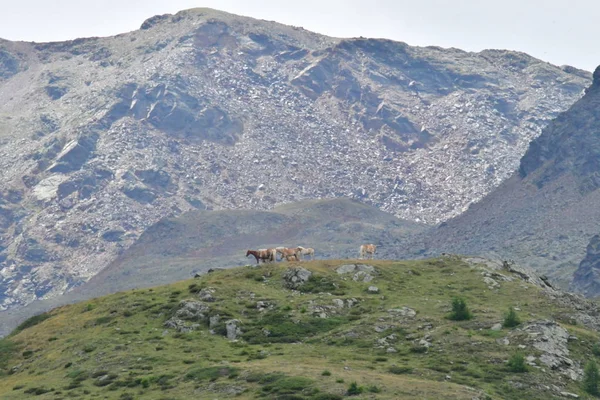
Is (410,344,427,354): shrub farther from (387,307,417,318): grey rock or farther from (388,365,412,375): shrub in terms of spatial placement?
(387,307,417,318): grey rock

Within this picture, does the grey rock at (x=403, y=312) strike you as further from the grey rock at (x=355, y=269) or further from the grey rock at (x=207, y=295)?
the grey rock at (x=207, y=295)

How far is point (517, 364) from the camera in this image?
326 feet

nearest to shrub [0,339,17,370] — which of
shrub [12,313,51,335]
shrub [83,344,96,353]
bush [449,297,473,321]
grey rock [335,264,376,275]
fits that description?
shrub [12,313,51,335]

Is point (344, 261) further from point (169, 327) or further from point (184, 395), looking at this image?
point (184, 395)

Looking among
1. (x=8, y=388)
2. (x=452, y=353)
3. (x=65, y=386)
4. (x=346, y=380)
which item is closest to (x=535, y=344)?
(x=452, y=353)

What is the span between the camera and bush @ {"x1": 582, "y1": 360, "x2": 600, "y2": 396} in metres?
98.0

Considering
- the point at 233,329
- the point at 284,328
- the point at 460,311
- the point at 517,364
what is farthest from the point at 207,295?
the point at 517,364

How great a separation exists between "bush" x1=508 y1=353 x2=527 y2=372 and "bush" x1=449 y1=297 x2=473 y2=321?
1345 cm

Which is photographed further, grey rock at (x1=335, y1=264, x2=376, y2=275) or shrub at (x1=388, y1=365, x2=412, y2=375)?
grey rock at (x1=335, y1=264, x2=376, y2=275)

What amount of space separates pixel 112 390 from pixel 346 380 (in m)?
22.3

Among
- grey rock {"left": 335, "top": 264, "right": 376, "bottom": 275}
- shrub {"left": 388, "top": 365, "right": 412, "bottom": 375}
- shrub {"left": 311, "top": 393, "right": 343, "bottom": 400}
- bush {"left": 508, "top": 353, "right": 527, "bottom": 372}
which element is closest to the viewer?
shrub {"left": 311, "top": 393, "right": 343, "bottom": 400}

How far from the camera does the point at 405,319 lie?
4505 inches

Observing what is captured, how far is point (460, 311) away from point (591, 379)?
18.7 metres

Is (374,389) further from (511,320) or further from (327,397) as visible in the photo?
(511,320)
